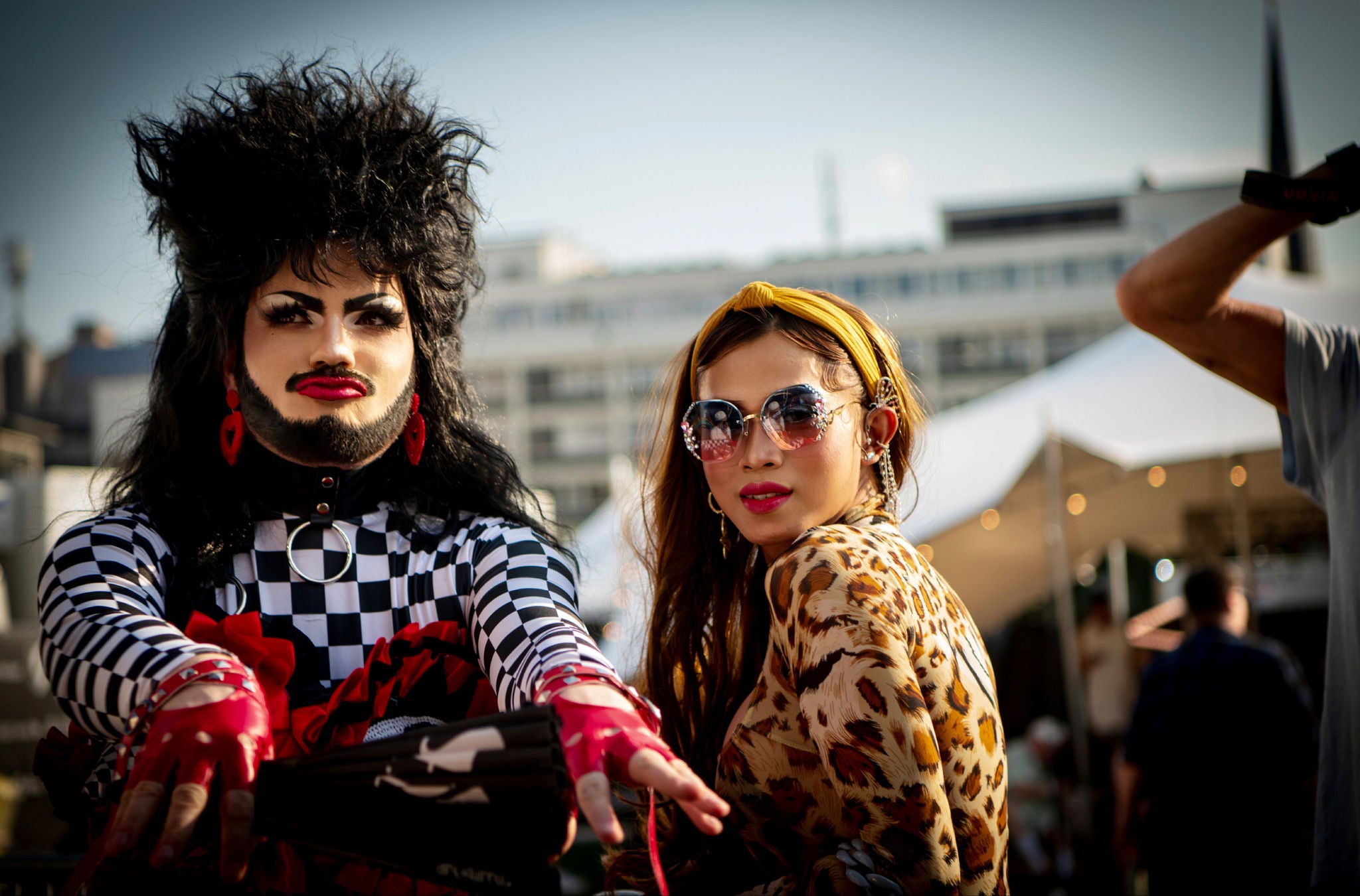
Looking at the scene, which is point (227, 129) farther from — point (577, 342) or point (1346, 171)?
point (577, 342)

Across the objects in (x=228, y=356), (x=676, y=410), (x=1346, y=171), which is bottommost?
(x=676, y=410)

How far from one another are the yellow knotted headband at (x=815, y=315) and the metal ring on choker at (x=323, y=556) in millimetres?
761

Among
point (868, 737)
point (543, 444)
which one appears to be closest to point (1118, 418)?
point (868, 737)

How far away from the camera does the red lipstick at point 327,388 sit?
1.84m

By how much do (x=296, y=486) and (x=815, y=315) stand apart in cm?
105

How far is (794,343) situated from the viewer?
2.02 m

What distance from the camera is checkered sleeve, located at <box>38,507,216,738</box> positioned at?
146 centimetres

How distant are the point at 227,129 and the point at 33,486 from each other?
702 cm

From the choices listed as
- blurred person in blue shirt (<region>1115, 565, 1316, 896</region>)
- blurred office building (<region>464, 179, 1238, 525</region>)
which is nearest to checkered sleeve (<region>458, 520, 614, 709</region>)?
blurred person in blue shirt (<region>1115, 565, 1316, 896</region>)

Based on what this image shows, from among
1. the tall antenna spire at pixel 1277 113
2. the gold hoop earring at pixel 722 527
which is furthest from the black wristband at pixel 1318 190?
the tall antenna spire at pixel 1277 113

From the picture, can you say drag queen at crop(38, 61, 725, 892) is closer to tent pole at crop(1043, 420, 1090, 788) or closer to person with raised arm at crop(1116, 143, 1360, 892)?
person with raised arm at crop(1116, 143, 1360, 892)

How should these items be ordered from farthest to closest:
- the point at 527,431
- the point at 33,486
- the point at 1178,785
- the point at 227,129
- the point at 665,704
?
the point at 527,431
the point at 33,486
the point at 1178,785
the point at 665,704
the point at 227,129

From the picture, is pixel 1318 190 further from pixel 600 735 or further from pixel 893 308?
pixel 893 308

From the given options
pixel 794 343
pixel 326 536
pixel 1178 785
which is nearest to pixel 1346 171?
pixel 794 343
